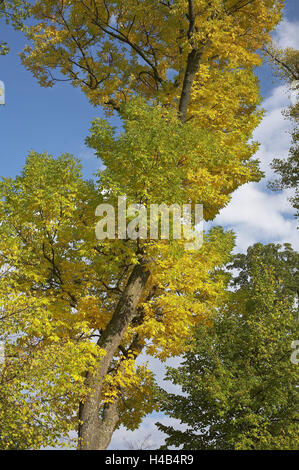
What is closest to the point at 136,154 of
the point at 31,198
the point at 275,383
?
the point at 31,198

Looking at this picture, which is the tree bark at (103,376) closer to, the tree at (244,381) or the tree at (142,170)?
the tree at (142,170)

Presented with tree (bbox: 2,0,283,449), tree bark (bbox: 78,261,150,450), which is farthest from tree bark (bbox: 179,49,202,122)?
tree bark (bbox: 78,261,150,450)

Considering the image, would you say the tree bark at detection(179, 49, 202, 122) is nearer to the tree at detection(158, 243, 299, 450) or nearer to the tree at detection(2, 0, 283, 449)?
the tree at detection(2, 0, 283, 449)

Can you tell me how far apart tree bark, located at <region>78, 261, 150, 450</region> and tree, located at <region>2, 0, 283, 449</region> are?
1.5 inches

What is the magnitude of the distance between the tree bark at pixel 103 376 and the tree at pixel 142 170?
4 centimetres

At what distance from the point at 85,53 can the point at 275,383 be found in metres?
13.6

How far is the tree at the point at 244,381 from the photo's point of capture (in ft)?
33.1

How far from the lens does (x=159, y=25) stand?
1656cm

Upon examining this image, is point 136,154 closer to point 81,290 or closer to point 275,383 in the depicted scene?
point 81,290

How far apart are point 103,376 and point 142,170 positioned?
5796 millimetres

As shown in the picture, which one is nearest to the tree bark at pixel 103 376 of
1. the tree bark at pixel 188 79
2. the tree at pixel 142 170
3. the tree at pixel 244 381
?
the tree at pixel 142 170

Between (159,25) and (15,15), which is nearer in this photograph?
(15,15)

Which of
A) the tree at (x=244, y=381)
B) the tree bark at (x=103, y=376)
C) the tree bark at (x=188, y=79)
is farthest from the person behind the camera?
the tree bark at (x=188, y=79)
